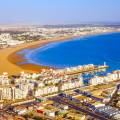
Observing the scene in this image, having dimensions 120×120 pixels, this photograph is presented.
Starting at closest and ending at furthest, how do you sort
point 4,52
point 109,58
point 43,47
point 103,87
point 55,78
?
point 103,87 < point 55,78 < point 109,58 < point 4,52 < point 43,47

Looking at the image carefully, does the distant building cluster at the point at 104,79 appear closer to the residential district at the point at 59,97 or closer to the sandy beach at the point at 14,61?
the residential district at the point at 59,97

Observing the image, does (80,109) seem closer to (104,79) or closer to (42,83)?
(42,83)

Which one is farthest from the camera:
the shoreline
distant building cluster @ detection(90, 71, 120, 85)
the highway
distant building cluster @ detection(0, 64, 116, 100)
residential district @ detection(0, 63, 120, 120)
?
the shoreline

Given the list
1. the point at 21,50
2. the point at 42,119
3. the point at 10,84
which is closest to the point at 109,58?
the point at 21,50

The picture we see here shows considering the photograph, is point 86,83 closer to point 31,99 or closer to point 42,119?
point 31,99

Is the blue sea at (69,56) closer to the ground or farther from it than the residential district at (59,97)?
farther from it

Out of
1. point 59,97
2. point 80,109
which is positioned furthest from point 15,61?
point 80,109

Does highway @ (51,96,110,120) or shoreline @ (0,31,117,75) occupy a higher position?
shoreline @ (0,31,117,75)

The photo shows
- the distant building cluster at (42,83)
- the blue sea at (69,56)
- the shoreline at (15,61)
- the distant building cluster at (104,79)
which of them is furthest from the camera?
the blue sea at (69,56)

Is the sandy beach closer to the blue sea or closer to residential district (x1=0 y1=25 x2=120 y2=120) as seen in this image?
the blue sea

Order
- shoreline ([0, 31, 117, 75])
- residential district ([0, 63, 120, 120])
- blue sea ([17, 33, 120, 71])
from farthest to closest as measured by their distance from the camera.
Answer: blue sea ([17, 33, 120, 71]), shoreline ([0, 31, 117, 75]), residential district ([0, 63, 120, 120])

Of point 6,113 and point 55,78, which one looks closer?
point 6,113
